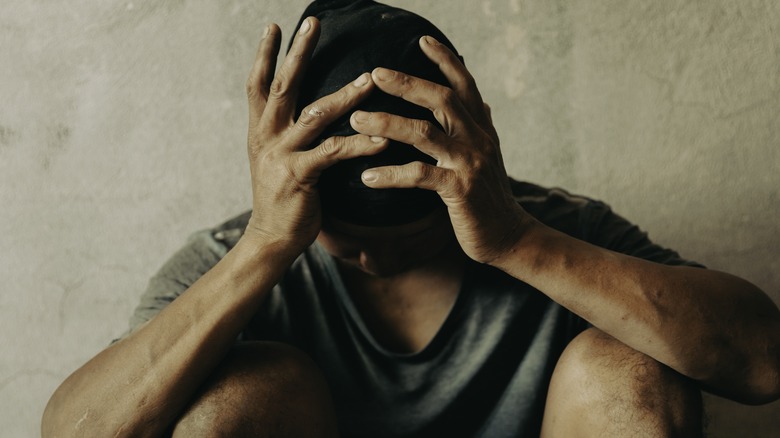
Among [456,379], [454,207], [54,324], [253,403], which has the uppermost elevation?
[454,207]

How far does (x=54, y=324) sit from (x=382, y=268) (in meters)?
1.24

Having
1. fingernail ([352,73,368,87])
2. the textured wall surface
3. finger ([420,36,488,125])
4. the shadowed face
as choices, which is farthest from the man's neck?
the textured wall surface

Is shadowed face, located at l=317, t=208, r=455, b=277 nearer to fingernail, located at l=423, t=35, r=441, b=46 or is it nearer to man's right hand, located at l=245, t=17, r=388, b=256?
man's right hand, located at l=245, t=17, r=388, b=256

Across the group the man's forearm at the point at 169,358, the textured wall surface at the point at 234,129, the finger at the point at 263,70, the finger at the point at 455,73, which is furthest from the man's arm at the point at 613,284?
the textured wall surface at the point at 234,129

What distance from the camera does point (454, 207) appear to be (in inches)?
44.8

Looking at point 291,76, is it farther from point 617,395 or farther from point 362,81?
point 617,395

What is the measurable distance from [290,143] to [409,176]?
19 centimetres

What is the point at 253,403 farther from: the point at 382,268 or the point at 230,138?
the point at 230,138

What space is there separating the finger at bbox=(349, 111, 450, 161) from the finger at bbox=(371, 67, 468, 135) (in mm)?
35

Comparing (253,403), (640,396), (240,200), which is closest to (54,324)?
(240,200)

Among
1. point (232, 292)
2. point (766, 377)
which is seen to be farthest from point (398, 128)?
point (766, 377)

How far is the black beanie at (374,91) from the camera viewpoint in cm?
112

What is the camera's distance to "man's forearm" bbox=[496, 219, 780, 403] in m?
1.18

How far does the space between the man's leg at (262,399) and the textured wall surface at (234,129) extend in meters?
0.93
